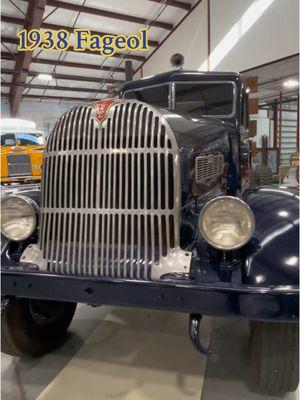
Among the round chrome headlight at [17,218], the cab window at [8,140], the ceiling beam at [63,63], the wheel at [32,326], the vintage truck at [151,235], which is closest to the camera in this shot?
the vintage truck at [151,235]

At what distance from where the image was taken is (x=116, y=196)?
77.4 inches

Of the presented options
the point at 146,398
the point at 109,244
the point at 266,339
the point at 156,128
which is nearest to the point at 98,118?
the point at 156,128

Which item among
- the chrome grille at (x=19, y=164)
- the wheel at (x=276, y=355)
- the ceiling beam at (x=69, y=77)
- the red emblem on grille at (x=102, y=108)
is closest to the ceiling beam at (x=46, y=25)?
the ceiling beam at (x=69, y=77)

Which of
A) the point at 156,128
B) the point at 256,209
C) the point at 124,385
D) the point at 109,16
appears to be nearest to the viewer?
the point at 156,128

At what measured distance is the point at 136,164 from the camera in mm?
1929

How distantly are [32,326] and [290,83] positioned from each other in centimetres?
1220

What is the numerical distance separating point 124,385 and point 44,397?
0.46 metres

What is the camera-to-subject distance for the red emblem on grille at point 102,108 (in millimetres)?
2025

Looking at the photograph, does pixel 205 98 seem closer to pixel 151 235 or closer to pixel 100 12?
pixel 151 235

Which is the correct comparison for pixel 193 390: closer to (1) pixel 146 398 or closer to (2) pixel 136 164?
(1) pixel 146 398

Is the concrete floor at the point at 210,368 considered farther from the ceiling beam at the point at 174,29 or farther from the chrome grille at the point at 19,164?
the ceiling beam at the point at 174,29

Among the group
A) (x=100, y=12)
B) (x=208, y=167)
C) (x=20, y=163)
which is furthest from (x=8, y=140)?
(x=208, y=167)

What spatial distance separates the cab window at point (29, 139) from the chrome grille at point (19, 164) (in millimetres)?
934

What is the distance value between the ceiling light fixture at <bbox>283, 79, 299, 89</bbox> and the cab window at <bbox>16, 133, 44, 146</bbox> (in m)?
8.19
